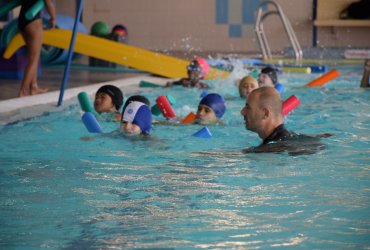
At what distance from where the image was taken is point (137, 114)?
5.26 meters

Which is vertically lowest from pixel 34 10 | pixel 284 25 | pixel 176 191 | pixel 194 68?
pixel 176 191

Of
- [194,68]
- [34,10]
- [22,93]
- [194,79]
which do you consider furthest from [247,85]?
[22,93]

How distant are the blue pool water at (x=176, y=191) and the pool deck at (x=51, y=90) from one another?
2.37 feet

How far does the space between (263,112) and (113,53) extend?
6068mm

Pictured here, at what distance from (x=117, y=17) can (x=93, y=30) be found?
4.25 m

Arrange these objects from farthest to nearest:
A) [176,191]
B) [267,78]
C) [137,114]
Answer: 1. [267,78]
2. [137,114]
3. [176,191]

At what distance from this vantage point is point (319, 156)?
4844mm

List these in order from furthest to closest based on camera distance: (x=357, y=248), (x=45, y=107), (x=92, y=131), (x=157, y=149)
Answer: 1. (x=45, y=107)
2. (x=92, y=131)
3. (x=157, y=149)
4. (x=357, y=248)

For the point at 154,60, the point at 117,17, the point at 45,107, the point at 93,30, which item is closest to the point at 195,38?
the point at 117,17

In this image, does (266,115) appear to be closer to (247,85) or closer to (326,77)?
(247,85)

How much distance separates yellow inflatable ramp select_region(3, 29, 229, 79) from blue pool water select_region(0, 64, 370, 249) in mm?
4184

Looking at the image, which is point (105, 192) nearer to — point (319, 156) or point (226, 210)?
point (226, 210)

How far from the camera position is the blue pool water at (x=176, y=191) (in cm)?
302

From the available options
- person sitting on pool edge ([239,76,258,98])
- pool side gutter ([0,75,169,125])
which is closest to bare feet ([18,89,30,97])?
pool side gutter ([0,75,169,125])
